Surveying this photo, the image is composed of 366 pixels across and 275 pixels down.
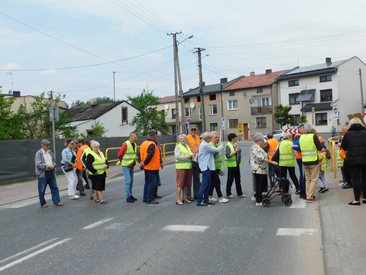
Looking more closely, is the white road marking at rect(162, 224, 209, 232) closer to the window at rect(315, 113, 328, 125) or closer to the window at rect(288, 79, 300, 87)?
the window at rect(315, 113, 328, 125)

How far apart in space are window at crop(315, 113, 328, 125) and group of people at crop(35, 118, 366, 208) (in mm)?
43037

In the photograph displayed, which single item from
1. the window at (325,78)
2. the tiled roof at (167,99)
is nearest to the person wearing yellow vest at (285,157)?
the window at (325,78)

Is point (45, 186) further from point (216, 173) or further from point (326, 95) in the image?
point (326, 95)

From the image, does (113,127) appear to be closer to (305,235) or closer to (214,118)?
(214,118)

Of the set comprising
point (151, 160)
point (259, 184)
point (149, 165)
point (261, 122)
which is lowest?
point (259, 184)

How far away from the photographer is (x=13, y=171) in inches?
671

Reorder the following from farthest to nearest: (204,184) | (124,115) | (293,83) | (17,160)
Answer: (293,83) < (124,115) < (17,160) < (204,184)

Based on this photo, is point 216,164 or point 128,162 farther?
point 128,162

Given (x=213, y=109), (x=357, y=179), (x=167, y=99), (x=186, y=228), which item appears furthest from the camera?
(x=167, y=99)

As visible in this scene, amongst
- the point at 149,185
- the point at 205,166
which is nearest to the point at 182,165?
the point at 205,166

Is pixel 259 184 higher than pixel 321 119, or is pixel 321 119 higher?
pixel 321 119

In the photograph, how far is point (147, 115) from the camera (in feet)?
181

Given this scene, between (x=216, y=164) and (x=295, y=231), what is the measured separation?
3632 millimetres

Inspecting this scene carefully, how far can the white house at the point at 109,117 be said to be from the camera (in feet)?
163
